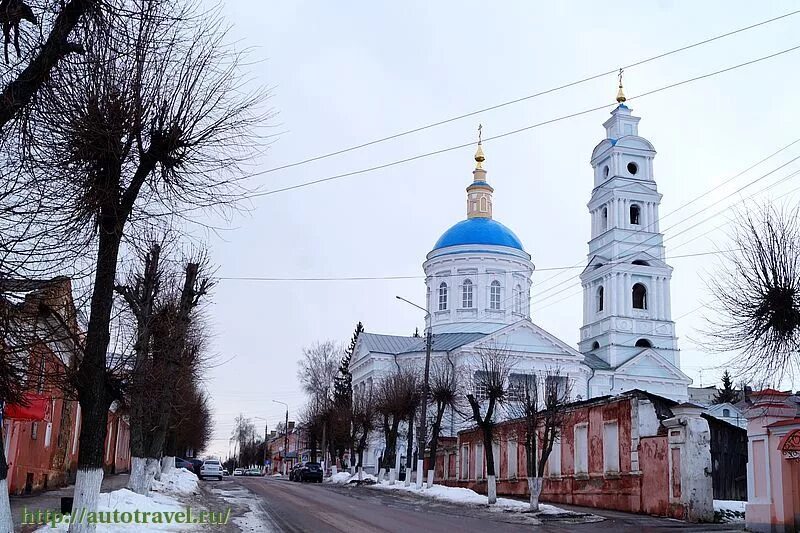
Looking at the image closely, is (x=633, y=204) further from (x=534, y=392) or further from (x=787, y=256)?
(x=787, y=256)

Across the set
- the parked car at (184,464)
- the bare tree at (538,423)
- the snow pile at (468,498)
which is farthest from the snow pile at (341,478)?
the bare tree at (538,423)

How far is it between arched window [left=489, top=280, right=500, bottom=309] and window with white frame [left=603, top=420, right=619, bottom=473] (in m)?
35.8

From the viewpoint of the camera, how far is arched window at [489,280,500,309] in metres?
62.5

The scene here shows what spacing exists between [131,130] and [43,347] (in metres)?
3.18

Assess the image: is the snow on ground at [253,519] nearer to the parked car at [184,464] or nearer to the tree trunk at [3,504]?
the tree trunk at [3,504]

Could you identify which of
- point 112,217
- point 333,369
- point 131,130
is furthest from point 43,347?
point 333,369

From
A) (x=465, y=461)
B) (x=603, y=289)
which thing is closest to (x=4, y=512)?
(x=465, y=461)

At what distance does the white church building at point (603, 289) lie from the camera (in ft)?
198

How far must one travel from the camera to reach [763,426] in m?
17.4

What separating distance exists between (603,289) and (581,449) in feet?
117

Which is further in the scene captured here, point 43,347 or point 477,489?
point 477,489

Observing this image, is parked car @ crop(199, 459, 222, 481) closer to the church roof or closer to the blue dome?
the church roof

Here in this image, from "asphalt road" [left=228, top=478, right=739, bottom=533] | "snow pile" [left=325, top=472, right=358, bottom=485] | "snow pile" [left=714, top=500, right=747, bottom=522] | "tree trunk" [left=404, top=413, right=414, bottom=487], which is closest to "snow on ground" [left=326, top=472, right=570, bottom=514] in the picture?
"tree trunk" [left=404, top=413, right=414, bottom=487]

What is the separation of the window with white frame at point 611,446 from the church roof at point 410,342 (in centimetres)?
2987
